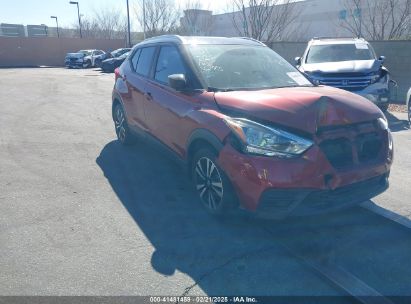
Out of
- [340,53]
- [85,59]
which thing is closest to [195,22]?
[85,59]

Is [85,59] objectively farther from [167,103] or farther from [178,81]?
[178,81]

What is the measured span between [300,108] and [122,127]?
3.86m

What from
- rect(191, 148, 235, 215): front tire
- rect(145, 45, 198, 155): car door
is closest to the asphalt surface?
rect(191, 148, 235, 215): front tire

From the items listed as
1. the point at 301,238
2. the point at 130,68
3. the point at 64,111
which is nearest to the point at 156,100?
the point at 130,68

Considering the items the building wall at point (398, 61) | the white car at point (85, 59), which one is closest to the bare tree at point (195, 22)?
the white car at point (85, 59)

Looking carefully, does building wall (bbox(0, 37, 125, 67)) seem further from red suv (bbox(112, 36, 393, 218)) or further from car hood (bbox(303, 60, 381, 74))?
red suv (bbox(112, 36, 393, 218))

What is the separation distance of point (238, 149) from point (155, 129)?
1901 mm

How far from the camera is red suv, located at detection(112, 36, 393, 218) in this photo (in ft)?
10.3

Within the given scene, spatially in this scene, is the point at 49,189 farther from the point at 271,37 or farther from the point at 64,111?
the point at 271,37

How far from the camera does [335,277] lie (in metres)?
Answer: 2.83

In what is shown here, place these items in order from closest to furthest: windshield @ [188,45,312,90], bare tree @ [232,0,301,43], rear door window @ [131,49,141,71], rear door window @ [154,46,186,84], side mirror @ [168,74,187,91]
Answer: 1. side mirror @ [168,74,187,91]
2. windshield @ [188,45,312,90]
3. rear door window @ [154,46,186,84]
4. rear door window @ [131,49,141,71]
5. bare tree @ [232,0,301,43]

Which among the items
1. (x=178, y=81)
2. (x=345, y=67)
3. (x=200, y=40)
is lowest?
(x=345, y=67)

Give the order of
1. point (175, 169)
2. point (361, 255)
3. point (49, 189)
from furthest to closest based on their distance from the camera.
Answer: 1. point (175, 169)
2. point (49, 189)
3. point (361, 255)

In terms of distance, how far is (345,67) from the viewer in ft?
28.9
